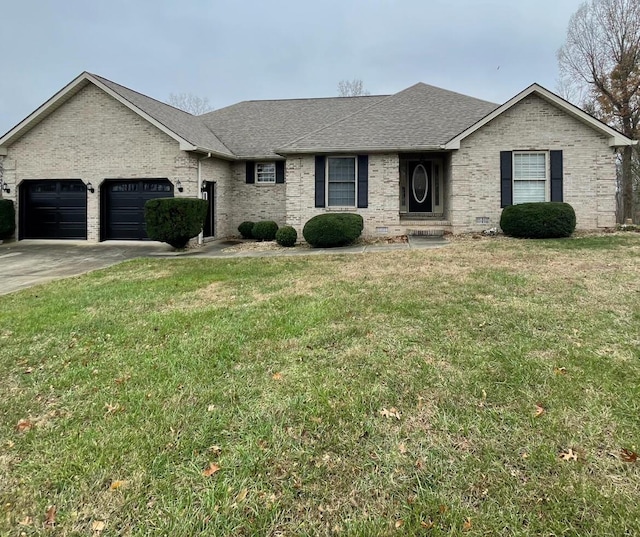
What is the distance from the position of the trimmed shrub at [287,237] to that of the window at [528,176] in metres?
7.60

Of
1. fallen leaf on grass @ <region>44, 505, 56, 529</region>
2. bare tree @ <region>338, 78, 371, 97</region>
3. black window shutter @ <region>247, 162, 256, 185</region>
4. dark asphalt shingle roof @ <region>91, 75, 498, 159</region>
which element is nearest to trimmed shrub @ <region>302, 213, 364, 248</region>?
dark asphalt shingle roof @ <region>91, 75, 498, 159</region>

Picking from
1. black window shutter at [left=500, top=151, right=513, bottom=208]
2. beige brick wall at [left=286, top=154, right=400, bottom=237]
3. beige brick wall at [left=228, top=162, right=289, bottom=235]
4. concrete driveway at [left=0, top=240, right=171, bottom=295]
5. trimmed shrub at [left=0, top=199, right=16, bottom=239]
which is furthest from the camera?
beige brick wall at [left=228, top=162, right=289, bottom=235]

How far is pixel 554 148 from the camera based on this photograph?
14461 mm

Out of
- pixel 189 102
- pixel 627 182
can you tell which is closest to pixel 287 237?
pixel 627 182

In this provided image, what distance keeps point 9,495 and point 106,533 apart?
80 centimetres

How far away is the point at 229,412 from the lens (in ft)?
11.6

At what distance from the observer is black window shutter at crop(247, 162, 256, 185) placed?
1917 centimetres

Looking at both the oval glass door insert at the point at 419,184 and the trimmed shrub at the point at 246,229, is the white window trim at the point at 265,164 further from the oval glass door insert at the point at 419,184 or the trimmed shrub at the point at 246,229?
the oval glass door insert at the point at 419,184

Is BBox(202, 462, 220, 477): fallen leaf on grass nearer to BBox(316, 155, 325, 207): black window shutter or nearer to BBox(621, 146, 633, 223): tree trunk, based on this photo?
BBox(316, 155, 325, 207): black window shutter

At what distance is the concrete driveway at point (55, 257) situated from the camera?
10445mm

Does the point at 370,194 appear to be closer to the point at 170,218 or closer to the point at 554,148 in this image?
the point at 554,148

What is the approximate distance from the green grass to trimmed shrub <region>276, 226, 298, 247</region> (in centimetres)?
873

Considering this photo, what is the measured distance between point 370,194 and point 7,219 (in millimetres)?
13795

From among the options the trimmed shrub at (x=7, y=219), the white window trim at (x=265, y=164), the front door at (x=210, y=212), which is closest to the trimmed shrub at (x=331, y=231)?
the front door at (x=210, y=212)
